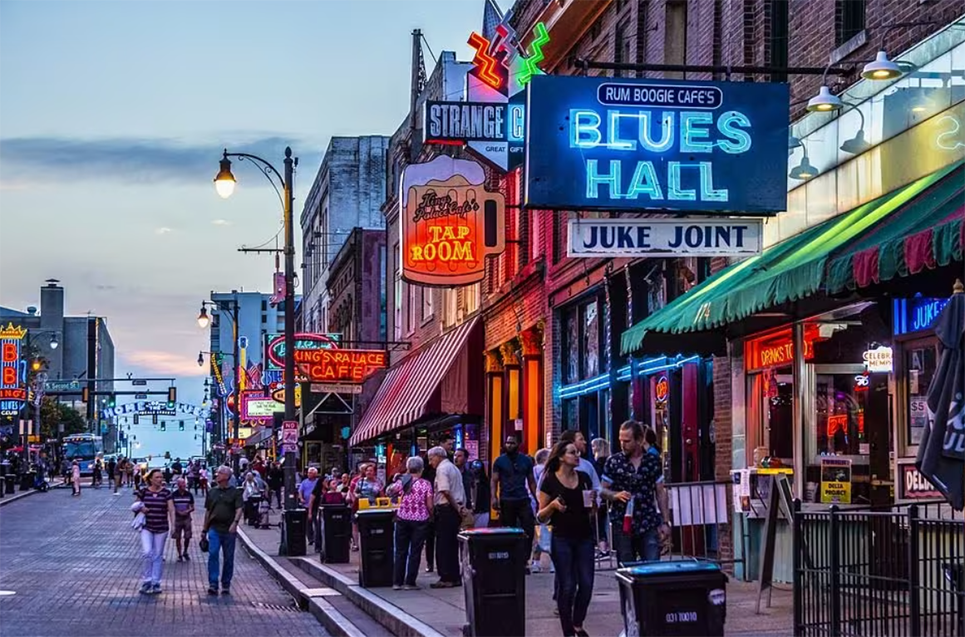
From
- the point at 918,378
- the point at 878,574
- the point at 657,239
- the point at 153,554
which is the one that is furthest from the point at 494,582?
the point at 153,554

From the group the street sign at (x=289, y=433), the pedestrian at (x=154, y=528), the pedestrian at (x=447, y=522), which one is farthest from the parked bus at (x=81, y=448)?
the pedestrian at (x=447, y=522)

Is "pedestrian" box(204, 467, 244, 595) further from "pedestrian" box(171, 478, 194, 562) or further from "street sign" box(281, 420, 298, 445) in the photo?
"street sign" box(281, 420, 298, 445)

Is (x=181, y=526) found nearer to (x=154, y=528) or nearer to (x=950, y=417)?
(x=154, y=528)

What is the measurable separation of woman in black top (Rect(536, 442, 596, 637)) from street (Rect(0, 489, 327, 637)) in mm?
4791

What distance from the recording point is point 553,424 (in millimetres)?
29797

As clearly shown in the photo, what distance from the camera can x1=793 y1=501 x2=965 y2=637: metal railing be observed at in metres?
9.55

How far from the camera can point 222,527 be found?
22.9 m

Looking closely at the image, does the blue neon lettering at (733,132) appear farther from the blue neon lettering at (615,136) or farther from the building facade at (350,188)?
the building facade at (350,188)

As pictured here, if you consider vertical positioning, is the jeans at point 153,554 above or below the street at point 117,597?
above

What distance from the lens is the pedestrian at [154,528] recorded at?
22.9 metres

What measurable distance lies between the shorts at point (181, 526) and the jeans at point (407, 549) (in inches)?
439

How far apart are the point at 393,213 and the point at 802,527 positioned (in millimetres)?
40998

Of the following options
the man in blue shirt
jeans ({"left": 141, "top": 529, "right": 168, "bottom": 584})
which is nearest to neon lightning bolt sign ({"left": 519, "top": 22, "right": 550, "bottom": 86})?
the man in blue shirt

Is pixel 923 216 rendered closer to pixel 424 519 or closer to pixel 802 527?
pixel 802 527
